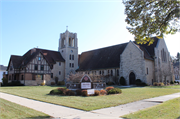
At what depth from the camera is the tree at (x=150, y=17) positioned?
33.2 feet

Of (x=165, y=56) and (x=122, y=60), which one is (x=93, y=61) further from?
(x=165, y=56)

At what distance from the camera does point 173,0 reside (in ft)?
30.7

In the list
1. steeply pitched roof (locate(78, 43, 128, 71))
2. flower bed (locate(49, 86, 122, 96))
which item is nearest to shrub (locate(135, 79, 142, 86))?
steeply pitched roof (locate(78, 43, 128, 71))

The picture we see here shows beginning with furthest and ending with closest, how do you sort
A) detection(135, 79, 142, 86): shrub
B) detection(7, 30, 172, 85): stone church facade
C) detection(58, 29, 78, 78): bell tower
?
detection(58, 29, 78, 78): bell tower → detection(7, 30, 172, 85): stone church facade → detection(135, 79, 142, 86): shrub

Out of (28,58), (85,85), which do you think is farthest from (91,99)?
(28,58)

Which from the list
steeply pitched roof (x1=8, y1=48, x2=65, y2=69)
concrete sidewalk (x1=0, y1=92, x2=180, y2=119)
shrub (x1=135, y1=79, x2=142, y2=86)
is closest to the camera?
concrete sidewalk (x1=0, y1=92, x2=180, y2=119)

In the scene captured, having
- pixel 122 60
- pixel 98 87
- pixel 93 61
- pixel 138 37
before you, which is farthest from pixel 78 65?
pixel 138 37

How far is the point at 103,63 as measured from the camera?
148ft

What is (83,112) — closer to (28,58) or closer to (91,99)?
(91,99)

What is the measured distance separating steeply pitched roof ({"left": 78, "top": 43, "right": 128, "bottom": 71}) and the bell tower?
277 cm

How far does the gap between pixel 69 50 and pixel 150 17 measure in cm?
4350

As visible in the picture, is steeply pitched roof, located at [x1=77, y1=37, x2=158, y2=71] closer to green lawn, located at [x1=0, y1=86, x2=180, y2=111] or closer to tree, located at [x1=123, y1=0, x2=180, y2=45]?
green lawn, located at [x1=0, y1=86, x2=180, y2=111]

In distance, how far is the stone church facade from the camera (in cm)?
3716

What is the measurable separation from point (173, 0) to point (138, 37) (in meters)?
3.35
